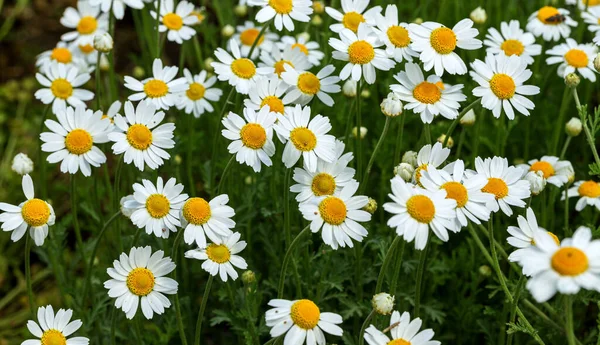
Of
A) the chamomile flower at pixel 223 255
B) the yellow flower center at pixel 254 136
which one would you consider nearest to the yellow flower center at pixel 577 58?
the yellow flower center at pixel 254 136

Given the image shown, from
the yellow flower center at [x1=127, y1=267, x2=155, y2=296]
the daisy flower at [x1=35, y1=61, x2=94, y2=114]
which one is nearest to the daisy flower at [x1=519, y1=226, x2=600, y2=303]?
the yellow flower center at [x1=127, y1=267, x2=155, y2=296]

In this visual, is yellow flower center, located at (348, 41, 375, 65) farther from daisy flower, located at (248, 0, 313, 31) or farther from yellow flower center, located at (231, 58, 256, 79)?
yellow flower center, located at (231, 58, 256, 79)

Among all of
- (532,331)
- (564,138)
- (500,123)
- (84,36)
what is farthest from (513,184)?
(84,36)

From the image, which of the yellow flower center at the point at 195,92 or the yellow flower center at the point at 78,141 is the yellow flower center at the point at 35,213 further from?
the yellow flower center at the point at 195,92

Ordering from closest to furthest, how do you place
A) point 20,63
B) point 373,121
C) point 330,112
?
point 330,112, point 373,121, point 20,63

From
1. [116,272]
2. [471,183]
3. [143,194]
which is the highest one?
[471,183]

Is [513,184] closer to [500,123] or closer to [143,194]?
[500,123]
